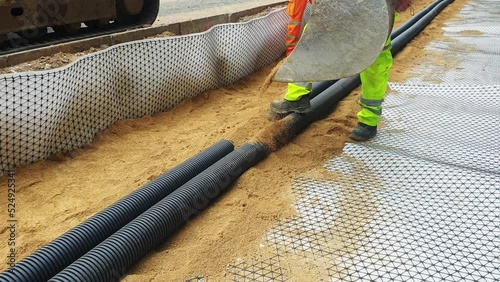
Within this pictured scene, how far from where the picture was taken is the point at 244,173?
314 centimetres

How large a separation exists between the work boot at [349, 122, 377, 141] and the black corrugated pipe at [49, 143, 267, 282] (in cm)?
94

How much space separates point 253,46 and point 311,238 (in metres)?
4.13

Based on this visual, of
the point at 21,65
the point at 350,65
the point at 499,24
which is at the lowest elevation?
the point at 499,24

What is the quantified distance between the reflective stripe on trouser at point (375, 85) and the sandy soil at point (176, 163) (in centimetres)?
29

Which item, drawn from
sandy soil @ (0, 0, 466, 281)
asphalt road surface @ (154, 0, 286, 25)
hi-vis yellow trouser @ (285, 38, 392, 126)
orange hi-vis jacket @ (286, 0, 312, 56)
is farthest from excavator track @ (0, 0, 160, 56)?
hi-vis yellow trouser @ (285, 38, 392, 126)

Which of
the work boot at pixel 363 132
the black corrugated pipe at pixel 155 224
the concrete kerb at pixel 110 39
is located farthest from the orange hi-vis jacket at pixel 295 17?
the black corrugated pipe at pixel 155 224

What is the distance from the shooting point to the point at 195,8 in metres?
9.96

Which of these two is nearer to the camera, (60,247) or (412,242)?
(60,247)

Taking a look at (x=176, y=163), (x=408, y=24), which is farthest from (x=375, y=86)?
(x=408, y=24)

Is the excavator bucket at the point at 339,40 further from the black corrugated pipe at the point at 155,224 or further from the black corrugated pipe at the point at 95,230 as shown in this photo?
the black corrugated pipe at the point at 95,230

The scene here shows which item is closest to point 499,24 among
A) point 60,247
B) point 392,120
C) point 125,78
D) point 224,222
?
point 392,120

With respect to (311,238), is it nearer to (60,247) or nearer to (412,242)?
(412,242)

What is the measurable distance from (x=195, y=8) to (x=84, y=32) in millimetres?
4179

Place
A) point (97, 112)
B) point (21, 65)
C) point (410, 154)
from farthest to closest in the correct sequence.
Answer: point (21, 65)
point (97, 112)
point (410, 154)
